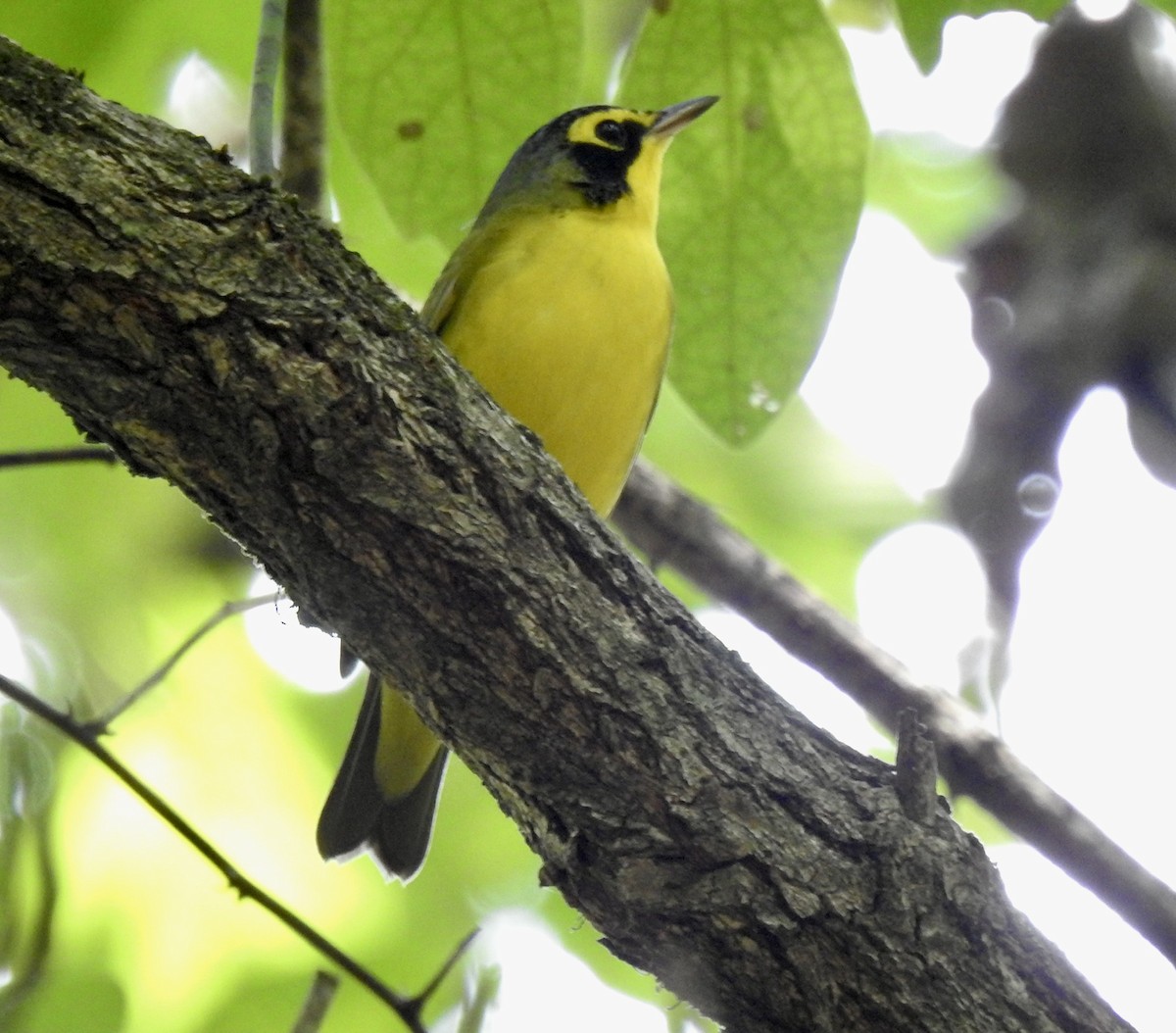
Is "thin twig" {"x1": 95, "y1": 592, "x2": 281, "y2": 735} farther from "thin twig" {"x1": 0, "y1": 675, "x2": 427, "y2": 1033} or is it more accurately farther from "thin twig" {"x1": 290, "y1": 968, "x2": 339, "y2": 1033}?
"thin twig" {"x1": 290, "y1": 968, "x2": 339, "y2": 1033}

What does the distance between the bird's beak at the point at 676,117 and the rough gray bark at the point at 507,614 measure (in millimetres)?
1567

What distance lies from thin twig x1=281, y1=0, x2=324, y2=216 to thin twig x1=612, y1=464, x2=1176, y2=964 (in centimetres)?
143

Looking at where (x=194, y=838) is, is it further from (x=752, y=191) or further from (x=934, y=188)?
(x=934, y=188)

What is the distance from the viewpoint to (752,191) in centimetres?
380

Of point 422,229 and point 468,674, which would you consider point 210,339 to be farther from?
point 422,229

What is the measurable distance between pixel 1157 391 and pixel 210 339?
126 inches

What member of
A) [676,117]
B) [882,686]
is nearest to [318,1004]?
[882,686]

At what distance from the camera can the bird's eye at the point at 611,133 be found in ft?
17.2

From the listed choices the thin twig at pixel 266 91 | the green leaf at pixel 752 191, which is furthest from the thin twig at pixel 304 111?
the thin twig at pixel 266 91

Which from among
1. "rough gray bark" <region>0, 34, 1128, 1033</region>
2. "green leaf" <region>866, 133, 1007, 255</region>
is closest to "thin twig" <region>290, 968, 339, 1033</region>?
"rough gray bark" <region>0, 34, 1128, 1033</region>

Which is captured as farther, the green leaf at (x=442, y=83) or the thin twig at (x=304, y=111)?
the thin twig at (x=304, y=111)

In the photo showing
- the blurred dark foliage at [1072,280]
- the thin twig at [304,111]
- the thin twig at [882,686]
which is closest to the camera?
the thin twig at [882,686]

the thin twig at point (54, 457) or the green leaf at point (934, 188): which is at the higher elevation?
the green leaf at point (934, 188)

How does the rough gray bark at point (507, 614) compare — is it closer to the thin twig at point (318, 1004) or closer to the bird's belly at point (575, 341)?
the thin twig at point (318, 1004)
